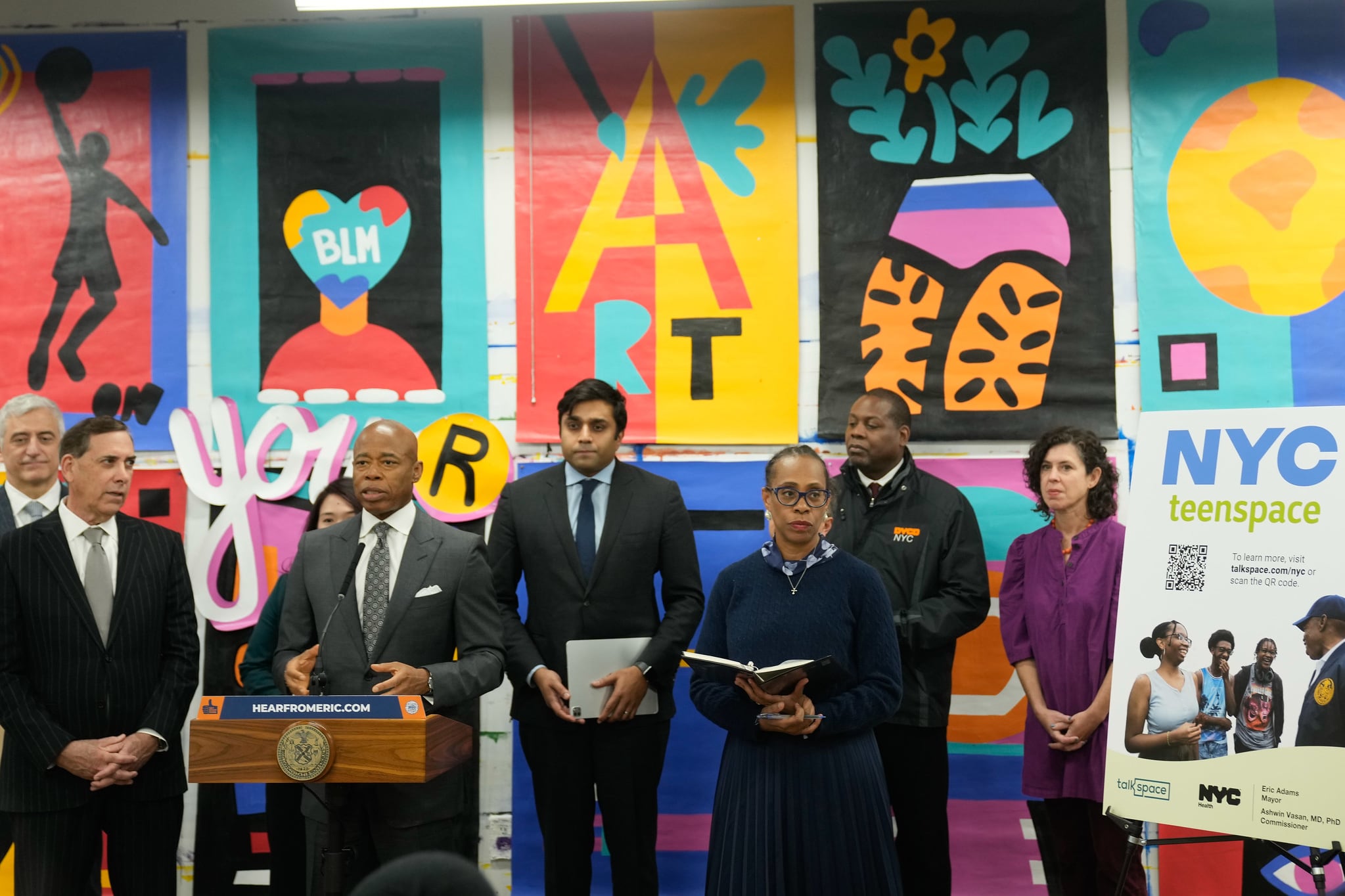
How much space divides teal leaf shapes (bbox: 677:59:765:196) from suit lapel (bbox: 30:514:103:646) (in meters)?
2.80

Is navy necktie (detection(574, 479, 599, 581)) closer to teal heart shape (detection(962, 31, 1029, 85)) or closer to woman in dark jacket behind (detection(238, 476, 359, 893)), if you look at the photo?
woman in dark jacket behind (detection(238, 476, 359, 893))

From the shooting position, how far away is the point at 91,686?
10.5 feet

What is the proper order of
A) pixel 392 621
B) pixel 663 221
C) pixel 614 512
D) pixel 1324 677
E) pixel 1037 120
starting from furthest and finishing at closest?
pixel 663 221, pixel 1037 120, pixel 614 512, pixel 392 621, pixel 1324 677

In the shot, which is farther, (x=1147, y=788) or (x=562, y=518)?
(x=562, y=518)

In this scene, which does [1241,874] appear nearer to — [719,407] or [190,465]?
[719,407]

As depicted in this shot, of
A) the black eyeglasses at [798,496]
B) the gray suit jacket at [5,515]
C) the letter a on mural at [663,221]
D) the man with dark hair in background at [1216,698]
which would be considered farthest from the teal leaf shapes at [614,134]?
the man with dark hair in background at [1216,698]

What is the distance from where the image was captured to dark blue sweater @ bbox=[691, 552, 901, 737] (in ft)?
9.02

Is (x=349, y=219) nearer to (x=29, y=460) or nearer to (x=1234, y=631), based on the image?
(x=29, y=460)

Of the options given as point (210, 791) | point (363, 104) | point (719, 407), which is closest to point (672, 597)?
point (719, 407)

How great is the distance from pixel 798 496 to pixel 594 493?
3.53ft

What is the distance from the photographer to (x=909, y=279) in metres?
4.50

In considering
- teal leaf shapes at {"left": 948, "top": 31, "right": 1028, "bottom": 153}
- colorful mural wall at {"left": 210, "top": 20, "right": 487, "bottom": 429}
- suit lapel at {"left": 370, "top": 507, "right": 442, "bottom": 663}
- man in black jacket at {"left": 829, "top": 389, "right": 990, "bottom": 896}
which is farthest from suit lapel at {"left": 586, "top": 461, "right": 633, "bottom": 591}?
teal leaf shapes at {"left": 948, "top": 31, "right": 1028, "bottom": 153}

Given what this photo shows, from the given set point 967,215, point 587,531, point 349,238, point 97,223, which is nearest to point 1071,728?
point 587,531

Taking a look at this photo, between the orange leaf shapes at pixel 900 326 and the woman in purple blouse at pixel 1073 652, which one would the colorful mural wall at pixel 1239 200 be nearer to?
the orange leaf shapes at pixel 900 326
